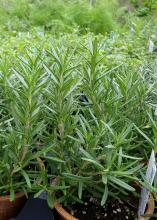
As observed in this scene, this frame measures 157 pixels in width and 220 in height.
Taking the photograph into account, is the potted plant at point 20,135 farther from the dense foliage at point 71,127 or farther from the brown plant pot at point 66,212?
the brown plant pot at point 66,212

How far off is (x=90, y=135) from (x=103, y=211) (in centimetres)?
37

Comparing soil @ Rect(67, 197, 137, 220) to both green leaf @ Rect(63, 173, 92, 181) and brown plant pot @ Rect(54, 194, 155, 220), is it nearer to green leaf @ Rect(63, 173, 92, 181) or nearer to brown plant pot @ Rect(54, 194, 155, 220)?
brown plant pot @ Rect(54, 194, 155, 220)

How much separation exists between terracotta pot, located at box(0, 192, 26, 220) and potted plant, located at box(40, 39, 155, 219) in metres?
0.15

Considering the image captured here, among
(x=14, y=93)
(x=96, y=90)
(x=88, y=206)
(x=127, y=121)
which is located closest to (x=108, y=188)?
(x=88, y=206)

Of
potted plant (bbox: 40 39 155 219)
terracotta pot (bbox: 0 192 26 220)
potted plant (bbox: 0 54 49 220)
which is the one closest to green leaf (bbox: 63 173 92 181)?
potted plant (bbox: 40 39 155 219)

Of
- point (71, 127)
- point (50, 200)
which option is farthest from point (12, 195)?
point (71, 127)

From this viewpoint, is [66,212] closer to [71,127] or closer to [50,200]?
[50,200]

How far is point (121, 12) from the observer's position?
5.54 m

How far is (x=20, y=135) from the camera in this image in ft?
4.15

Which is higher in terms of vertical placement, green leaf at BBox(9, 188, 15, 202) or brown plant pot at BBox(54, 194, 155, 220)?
green leaf at BBox(9, 188, 15, 202)

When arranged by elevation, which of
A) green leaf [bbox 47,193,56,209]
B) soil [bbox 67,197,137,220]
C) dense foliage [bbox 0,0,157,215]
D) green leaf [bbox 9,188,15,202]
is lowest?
soil [bbox 67,197,137,220]

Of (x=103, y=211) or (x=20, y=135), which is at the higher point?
(x=20, y=135)

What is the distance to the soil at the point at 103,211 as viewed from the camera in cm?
139

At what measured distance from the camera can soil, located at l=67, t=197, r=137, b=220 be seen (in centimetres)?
139
